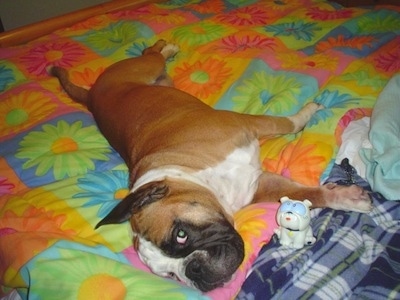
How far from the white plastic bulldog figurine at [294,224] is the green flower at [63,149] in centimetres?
120

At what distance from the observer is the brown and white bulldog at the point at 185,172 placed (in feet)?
5.72

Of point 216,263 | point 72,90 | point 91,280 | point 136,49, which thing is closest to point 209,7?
point 136,49

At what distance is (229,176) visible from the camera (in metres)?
Result: 2.16

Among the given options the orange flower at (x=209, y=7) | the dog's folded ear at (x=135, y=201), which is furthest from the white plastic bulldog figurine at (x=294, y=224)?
the orange flower at (x=209, y=7)

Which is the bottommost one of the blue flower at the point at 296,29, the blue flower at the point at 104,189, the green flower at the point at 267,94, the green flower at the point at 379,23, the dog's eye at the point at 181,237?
the blue flower at the point at 104,189

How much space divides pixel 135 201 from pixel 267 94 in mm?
1307

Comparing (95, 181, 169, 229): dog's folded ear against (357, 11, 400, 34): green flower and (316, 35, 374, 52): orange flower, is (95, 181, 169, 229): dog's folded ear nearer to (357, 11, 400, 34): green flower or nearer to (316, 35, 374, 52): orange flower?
(316, 35, 374, 52): orange flower

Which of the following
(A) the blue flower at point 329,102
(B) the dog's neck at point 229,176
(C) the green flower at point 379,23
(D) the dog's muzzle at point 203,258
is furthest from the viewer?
(C) the green flower at point 379,23

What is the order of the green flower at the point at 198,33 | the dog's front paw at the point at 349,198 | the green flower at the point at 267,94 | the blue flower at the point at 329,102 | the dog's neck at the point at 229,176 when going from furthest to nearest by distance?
the green flower at the point at 198,33, the green flower at the point at 267,94, the blue flower at the point at 329,102, the dog's neck at the point at 229,176, the dog's front paw at the point at 349,198

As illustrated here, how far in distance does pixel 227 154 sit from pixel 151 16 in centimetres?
196

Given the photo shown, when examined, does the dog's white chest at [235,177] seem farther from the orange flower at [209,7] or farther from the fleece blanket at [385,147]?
the orange flower at [209,7]

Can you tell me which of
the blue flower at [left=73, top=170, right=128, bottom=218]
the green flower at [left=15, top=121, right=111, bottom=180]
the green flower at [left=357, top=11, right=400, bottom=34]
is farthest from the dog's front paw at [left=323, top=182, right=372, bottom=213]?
the green flower at [left=357, top=11, right=400, bottom=34]

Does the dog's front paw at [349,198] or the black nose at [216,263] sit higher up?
the dog's front paw at [349,198]

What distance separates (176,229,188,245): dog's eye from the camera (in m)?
1.74
